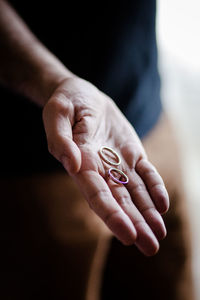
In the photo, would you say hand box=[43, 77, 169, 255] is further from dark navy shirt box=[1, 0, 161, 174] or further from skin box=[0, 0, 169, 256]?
dark navy shirt box=[1, 0, 161, 174]

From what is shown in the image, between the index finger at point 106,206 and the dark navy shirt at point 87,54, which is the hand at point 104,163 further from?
the dark navy shirt at point 87,54

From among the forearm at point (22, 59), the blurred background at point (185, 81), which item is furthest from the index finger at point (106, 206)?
the blurred background at point (185, 81)

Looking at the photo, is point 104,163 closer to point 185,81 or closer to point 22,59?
point 22,59

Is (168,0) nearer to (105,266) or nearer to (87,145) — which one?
(87,145)

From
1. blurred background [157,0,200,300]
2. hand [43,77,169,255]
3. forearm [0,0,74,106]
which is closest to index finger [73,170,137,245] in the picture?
hand [43,77,169,255]

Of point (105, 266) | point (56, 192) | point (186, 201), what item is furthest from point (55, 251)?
point (186, 201)

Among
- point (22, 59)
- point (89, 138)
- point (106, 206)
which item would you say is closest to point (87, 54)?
point (22, 59)
